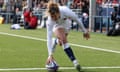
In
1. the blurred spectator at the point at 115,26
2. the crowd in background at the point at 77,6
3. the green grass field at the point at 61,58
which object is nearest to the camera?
the green grass field at the point at 61,58

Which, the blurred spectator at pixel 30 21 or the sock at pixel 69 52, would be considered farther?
the blurred spectator at pixel 30 21

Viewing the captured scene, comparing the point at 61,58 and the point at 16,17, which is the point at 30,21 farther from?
the point at 61,58

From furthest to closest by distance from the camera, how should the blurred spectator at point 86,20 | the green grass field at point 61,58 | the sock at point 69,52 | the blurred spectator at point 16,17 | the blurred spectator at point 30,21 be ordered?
1. the blurred spectator at point 16,17
2. the blurred spectator at point 30,21
3. the blurred spectator at point 86,20
4. the green grass field at point 61,58
5. the sock at point 69,52

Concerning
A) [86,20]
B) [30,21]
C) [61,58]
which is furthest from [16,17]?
[61,58]

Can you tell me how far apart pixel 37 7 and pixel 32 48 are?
23.4 meters

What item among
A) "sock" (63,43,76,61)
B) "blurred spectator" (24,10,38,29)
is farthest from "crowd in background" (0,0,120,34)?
"sock" (63,43,76,61)

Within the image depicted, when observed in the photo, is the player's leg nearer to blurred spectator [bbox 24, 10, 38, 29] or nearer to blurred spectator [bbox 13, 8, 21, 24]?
blurred spectator [bbox 24, 10, 38, 29]

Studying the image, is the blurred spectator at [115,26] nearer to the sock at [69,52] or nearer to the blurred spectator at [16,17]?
the sock at [69,52]

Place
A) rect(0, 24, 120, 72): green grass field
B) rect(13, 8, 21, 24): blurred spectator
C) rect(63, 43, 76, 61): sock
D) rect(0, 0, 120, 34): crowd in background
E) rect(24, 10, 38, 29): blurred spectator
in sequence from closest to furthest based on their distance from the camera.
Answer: rect(63, 43, 76, 61): sock
rect(0, 24, 120, 72): green grass field
rect(0, 0, 120, 34): crowd in background
rect(24, 10, 38, 29): blurred spectator
rect(13, 8, 21, 24): blurred spectator

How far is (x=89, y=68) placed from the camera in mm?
12062

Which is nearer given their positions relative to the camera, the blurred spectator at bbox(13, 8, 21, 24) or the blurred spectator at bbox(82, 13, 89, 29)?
the blurred spectator at bbox(82, 13, 89, 29)

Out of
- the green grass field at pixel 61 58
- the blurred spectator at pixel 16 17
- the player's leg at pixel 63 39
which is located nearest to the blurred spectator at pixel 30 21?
the blurred spectator at pixel 16 17

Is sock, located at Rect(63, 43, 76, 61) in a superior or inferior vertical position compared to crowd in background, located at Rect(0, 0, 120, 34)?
superior

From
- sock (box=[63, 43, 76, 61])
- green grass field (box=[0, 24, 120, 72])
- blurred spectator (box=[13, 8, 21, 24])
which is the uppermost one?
sock (box=[63, 43, 76, 61])
